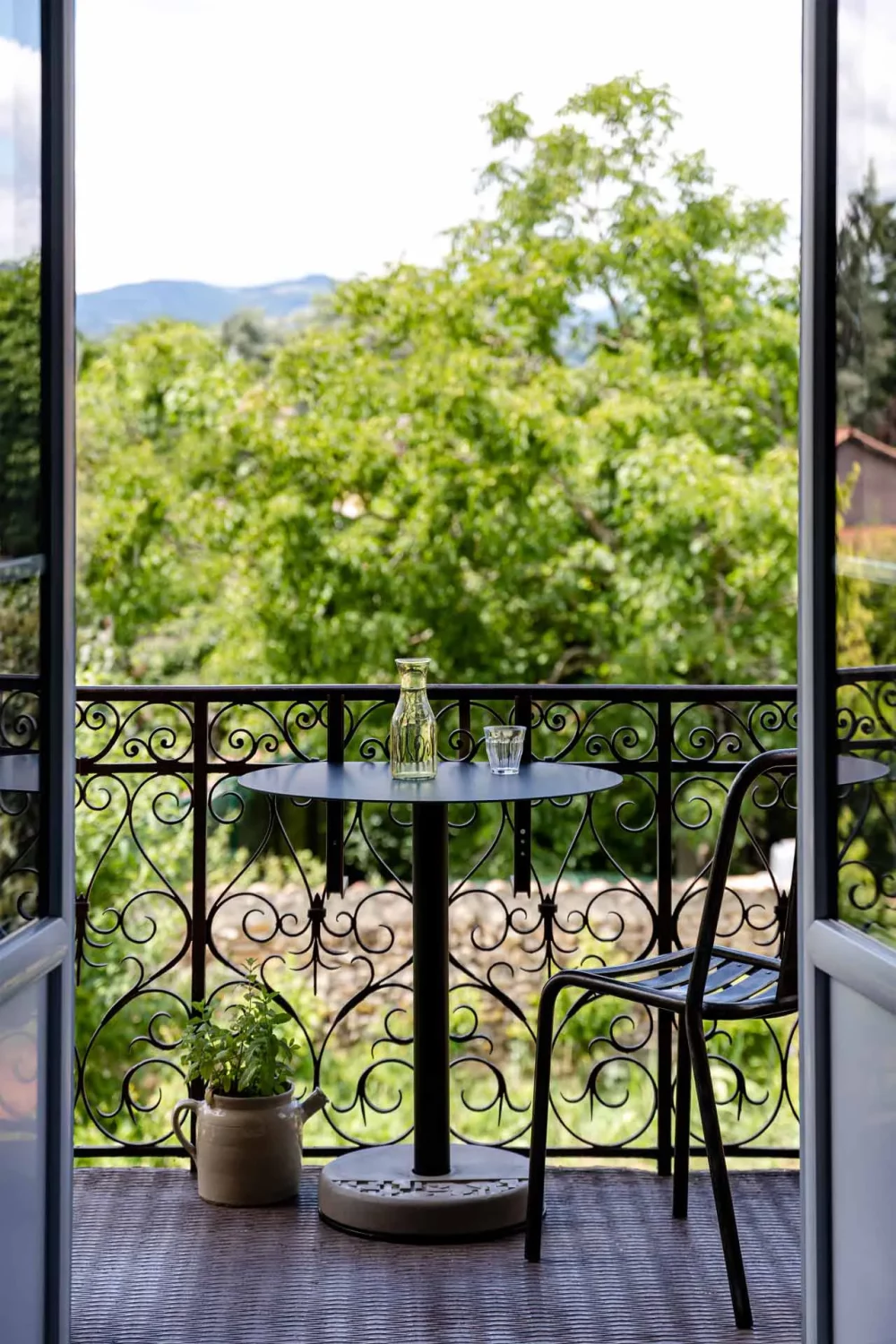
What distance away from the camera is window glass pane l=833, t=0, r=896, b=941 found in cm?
174

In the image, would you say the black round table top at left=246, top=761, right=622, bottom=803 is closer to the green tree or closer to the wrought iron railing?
the wrought iron railing

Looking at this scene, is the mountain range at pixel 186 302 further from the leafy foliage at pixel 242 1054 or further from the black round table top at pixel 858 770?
the black round table top at pixel 858 770

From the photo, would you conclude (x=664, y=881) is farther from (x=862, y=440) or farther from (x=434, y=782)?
(x=862, y=440)

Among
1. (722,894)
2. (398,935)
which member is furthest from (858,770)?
(398,935)

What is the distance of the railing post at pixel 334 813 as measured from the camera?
3.16 metres

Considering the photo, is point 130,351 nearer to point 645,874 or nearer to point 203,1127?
point 645,874

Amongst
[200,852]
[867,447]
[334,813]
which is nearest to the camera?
[867,447]

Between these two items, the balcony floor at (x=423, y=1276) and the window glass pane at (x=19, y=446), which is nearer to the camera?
the window glass pane at (x=19, y=446)

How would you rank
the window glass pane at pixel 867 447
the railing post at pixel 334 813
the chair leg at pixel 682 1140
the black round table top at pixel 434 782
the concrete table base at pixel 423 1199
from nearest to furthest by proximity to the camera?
the window glass pane at pixel 867 447 → the black round table top at pixel 434 782 → the concrete table base at pixel 423 1199 → the chair leg at pixel 682 1140 → the railing post at pixel 334 813

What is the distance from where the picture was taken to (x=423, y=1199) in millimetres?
2840

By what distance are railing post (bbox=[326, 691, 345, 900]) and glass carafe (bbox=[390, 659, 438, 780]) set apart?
23cm

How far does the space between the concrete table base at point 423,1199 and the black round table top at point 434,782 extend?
783 millimetres

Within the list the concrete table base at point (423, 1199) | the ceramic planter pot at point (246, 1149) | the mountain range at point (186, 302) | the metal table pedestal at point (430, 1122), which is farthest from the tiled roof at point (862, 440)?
the mountain range at point (186, 302)

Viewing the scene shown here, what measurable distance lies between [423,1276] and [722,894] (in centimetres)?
90
